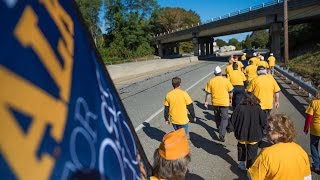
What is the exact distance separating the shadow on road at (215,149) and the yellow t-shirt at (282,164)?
328 centimetres

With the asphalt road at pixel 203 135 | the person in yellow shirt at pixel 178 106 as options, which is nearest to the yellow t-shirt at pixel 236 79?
the asphalt road at pixel 203 135

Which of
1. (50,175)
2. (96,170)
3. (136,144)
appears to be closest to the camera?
(50,175)

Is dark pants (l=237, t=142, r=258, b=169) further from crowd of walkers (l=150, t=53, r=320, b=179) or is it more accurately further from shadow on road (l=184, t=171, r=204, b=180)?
shadow on road (l=184, t=171, r=204, b=180)

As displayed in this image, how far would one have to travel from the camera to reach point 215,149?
910 centimetres

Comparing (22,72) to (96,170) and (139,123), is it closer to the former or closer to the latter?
(96,170)

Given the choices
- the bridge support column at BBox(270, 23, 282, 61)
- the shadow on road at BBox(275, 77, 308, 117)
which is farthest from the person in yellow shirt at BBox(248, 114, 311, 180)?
the bridge support column at BBox(270, 23, 282, 61)

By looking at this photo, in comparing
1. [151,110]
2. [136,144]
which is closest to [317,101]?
[136,144]

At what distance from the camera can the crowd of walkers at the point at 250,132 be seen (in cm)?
302

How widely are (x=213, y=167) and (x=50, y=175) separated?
649 centimetres

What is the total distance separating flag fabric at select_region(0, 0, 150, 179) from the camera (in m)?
1.37

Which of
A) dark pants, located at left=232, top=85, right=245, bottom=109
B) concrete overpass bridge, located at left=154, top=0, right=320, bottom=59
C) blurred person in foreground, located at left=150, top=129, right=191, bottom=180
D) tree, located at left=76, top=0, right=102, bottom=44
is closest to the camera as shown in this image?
blurred person in foreground, located at left=150, top=129, right=191, bottom=180

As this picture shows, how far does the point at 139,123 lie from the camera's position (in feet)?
41.4

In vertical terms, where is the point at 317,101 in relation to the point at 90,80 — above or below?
below

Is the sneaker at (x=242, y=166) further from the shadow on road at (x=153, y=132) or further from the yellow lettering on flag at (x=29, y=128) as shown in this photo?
the yellow lettering on flag at (x=29, y=128)
